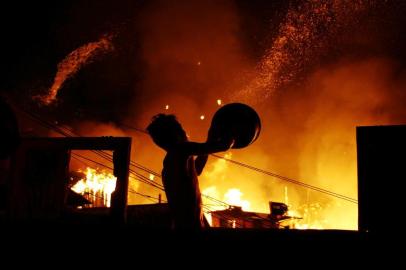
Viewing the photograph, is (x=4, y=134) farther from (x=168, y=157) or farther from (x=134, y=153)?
(x=134, y=153)

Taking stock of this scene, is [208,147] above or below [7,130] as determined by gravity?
below

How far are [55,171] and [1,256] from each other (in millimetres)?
5092

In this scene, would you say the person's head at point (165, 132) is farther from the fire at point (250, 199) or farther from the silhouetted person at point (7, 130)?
the fire at point (250, 199)

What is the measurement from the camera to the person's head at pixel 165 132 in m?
2.96

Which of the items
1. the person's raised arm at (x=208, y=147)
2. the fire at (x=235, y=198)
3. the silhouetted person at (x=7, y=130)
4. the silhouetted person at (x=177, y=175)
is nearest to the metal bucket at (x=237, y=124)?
the silhouetted person at (x=177, y=175)

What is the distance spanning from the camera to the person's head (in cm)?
296

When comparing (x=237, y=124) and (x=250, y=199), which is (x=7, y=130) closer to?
(x=237, y=124)

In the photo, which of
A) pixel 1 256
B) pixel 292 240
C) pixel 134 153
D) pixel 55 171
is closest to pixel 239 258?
pixel 292 240

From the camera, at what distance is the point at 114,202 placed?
348 cm

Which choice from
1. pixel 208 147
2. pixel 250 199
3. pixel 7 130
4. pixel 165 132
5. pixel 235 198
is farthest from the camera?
pixel 250 199

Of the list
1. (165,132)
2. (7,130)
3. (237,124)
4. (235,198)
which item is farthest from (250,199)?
(7,130)

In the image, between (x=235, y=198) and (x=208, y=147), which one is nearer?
(x=208, y=147)

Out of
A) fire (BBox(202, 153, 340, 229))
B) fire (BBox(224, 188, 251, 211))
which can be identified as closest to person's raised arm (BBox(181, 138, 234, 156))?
fire (BBox(202, 153, 340, 229))

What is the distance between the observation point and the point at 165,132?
9.80ft
